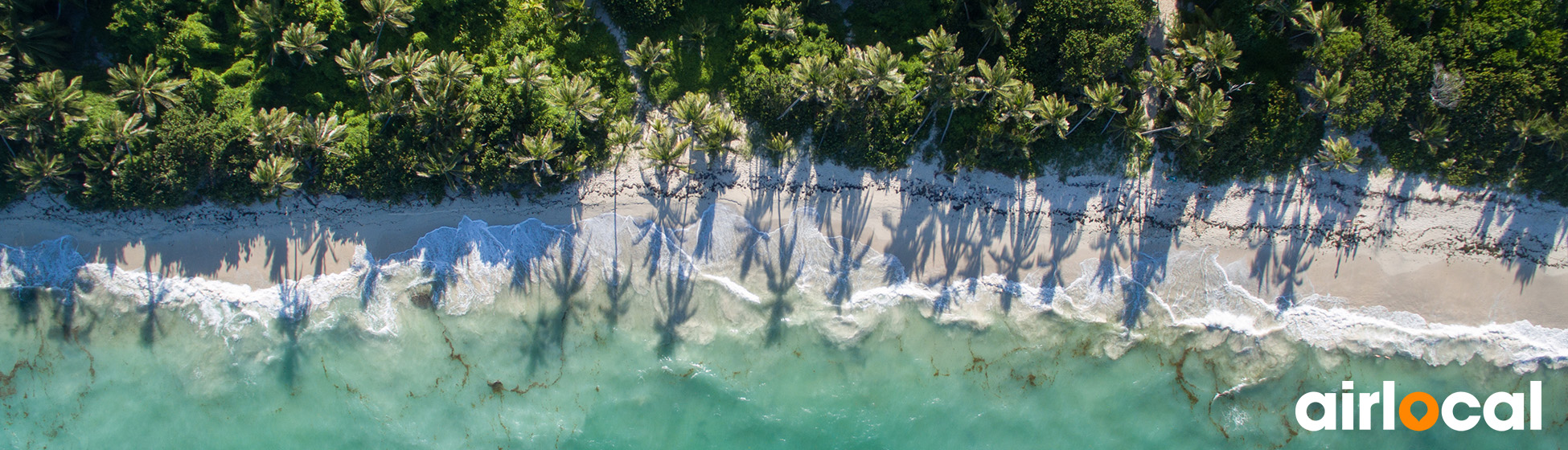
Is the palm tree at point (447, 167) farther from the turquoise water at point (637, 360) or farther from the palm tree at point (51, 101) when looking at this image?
the palm tree at point (51, 101)

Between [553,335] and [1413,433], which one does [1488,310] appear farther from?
[553,335]

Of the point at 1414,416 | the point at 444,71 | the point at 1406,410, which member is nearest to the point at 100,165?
the point at 444,71

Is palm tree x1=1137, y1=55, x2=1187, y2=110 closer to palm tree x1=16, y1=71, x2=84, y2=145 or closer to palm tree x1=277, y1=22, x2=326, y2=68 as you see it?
palm tree x1=277, y1=22, x2=326, y2=68

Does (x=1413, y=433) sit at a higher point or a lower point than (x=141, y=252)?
lower

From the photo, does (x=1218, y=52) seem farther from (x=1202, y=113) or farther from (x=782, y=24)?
(x=782, y=24)

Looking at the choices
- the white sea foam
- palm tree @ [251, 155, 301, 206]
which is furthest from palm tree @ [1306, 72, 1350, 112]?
palm tree @ [251, 155, 301, 206]

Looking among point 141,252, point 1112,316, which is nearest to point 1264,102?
point 1112,316
